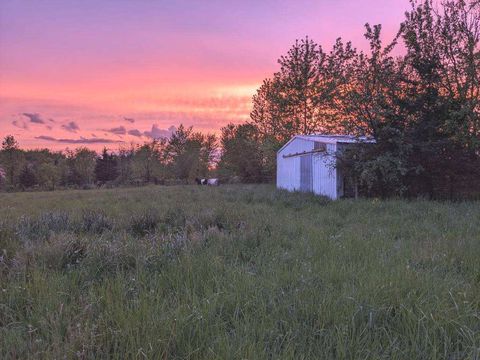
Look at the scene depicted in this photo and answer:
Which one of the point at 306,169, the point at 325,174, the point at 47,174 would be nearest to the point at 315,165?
the point at 306,169

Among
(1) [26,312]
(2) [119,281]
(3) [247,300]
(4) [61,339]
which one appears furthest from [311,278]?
(1) [26,312]

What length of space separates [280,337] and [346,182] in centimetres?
1458

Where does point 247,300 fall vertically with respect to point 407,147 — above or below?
below

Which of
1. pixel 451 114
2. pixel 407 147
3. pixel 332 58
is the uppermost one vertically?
pixel 332 58

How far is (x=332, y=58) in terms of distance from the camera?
17234 millimetres

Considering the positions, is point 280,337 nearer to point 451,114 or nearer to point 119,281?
point 119,281

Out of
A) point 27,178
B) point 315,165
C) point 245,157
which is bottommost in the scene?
point 27,178

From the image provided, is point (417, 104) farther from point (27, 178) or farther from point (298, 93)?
point (27, 178)

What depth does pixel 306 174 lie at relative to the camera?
21.0m

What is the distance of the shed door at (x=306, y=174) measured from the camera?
20.2m

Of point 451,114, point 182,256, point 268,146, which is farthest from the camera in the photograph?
point 268,146

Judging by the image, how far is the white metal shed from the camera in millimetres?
16641

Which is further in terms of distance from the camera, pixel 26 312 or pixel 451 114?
pixel 451 114

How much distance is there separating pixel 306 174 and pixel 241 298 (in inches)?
705
